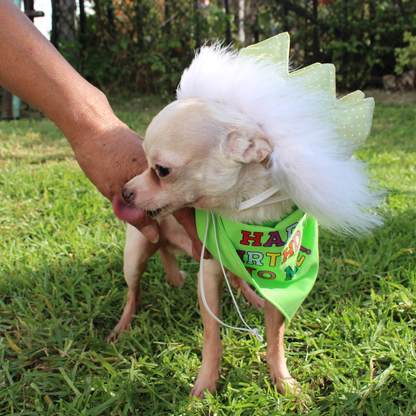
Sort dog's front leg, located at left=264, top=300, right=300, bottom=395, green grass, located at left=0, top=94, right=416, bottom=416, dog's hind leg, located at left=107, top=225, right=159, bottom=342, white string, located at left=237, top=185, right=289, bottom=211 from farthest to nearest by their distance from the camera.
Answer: dog's hind leg, located at left=107, top=225, right=159, bottom=342, dog's front leg, located at left=264, top=300, right=300, bottom=395, green grass, located at left=0, top=94, right=416, bottom=416, white string, located at left=237, top=185, right=289, bottom=211

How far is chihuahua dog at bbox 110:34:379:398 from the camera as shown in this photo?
1363 millimetres

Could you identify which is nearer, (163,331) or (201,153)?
(201,153)

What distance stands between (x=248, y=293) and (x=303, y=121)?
51.3 inches

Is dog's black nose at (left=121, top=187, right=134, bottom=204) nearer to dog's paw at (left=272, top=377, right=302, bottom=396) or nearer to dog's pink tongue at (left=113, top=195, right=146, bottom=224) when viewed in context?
dog's pink tongue at (left=113, top=195, right=146, bottom=224)

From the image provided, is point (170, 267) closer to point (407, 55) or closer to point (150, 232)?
point (150, 232)

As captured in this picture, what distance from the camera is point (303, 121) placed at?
138cm

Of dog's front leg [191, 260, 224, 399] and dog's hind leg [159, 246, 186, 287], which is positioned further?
dog's hind leg [159, 246, 186, 287]

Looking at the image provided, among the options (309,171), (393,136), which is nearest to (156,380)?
(309,171)

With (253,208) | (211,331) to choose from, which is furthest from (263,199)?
(211,331)

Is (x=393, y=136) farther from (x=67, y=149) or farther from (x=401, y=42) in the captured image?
(x=67, y=149)

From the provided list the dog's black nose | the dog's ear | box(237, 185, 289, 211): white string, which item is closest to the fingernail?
the dog's black nose

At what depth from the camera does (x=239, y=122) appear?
1413mm

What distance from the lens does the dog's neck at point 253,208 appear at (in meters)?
1.46

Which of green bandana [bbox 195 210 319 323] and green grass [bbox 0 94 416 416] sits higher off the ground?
green bandana [bbox 195 210 319 323]
